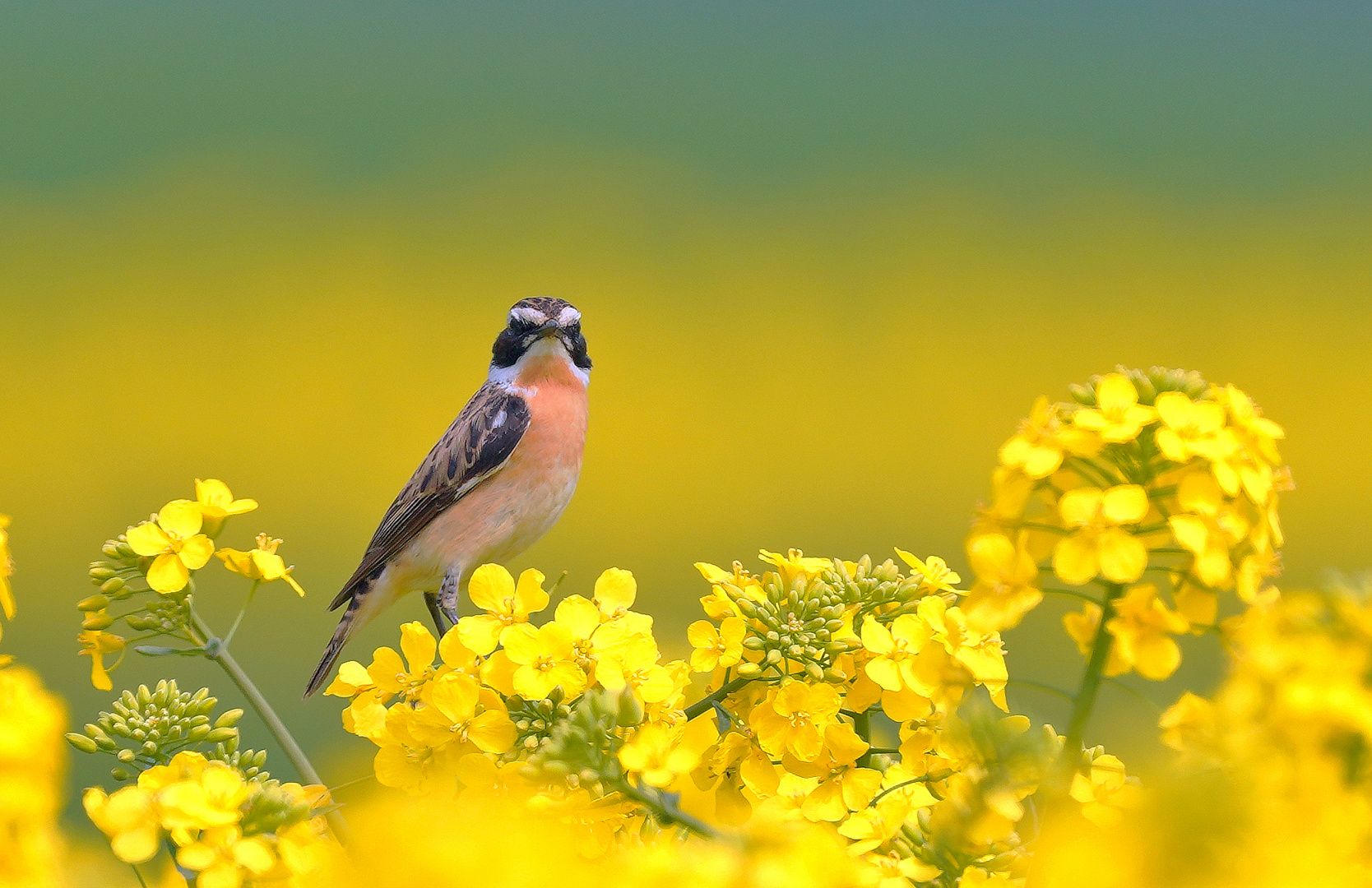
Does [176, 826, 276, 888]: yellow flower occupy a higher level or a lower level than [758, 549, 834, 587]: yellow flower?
lower

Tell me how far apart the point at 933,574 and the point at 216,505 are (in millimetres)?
995

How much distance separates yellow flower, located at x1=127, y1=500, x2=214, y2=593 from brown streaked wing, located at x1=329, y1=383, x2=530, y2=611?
1768 mm

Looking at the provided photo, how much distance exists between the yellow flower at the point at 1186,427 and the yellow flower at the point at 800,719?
19.8 inches

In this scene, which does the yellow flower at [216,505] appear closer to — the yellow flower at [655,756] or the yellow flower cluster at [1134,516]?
the yellow flower at [655,756]

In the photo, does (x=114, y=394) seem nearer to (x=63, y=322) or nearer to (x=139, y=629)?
(x=63, y=322)

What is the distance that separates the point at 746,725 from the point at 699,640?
12 cm

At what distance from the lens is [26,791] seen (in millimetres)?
970

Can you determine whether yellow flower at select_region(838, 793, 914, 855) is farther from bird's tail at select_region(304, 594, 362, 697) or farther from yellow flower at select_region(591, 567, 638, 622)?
bird's tail at select_region(304, 594, 362, 697)

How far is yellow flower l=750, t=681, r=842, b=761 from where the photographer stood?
1.51m

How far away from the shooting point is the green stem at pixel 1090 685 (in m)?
1.14

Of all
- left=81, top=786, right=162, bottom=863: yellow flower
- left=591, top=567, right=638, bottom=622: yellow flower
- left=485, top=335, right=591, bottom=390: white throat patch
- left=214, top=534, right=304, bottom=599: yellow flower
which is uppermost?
left=485, top=335, right=591, bottom=390: white throat patch

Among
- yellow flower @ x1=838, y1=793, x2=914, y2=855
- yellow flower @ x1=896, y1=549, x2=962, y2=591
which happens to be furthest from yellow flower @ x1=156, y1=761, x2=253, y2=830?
yellow flower @ x1=896, y1=549, x2=962, y2=591

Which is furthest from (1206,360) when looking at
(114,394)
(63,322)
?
(63,322)

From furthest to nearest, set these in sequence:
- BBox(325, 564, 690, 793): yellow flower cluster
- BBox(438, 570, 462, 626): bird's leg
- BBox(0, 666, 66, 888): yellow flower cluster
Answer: BBox(438, 570, 462, 626): bird's leg → BBox(325, 564, 690, 793): yellow flower cluster → BBox(0, 666, 66, 888): yellow flower cluster
